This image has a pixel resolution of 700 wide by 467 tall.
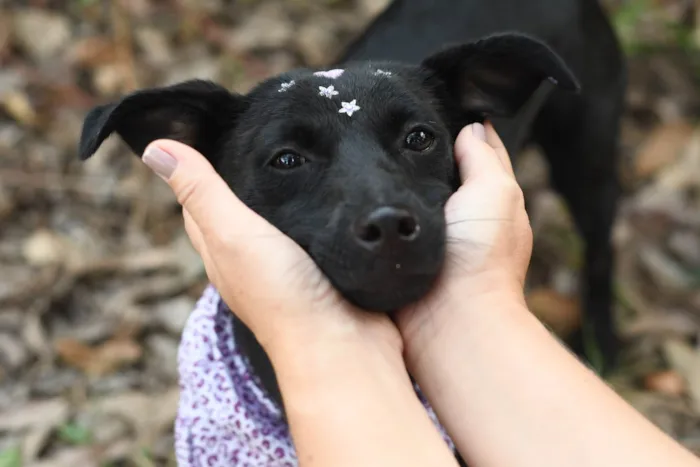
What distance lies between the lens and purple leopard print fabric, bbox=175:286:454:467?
202 centimetres

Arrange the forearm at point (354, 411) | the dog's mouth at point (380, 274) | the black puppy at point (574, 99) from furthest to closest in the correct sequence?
1. the black puppy at point (574, 99)
2. the dog's mouth at point (380, 274)
3. the forearm at point (354, 411)

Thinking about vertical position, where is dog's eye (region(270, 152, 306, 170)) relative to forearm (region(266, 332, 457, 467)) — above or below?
above

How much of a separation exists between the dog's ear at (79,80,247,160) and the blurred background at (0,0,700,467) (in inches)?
45.6

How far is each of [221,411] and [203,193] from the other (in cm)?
71

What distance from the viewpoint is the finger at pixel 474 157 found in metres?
1.69

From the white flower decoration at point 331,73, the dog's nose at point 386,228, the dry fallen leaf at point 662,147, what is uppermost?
the white flower decoration at point 331,73

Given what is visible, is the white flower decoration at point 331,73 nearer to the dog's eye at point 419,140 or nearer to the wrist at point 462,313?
the dog's eye at point 419,140

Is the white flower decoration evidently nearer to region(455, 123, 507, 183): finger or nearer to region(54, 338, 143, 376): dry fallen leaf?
region(455, 123, 507, 183): finger

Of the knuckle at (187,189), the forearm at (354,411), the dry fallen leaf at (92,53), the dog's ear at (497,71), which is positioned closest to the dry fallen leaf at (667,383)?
the dog's ear at (497,71)

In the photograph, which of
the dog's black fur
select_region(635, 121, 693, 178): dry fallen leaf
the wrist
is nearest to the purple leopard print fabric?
the dog's black fur

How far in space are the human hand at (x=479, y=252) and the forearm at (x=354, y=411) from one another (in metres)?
0.16

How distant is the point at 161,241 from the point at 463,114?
177 cm

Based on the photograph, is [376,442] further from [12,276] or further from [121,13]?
[121,13]

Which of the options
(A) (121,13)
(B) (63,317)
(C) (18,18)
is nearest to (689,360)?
(B) (63,317)
